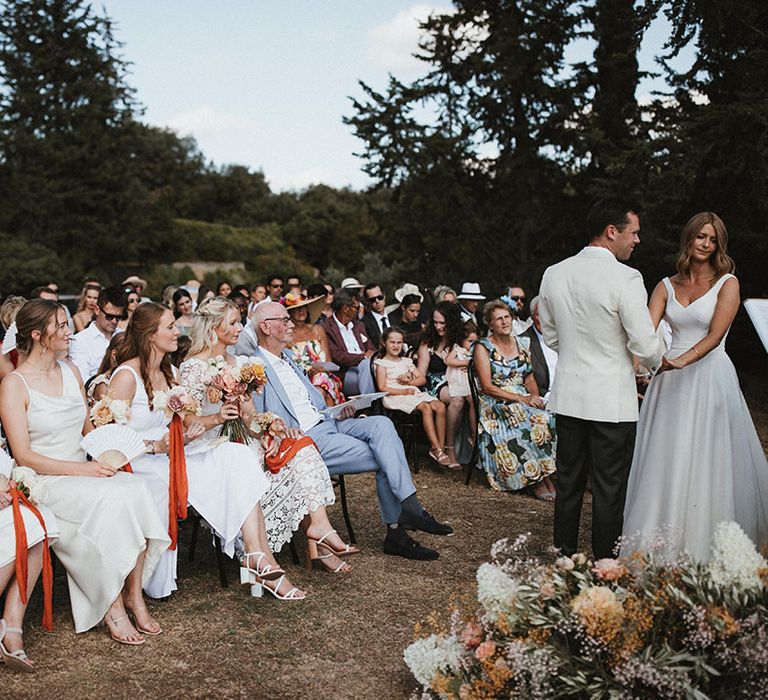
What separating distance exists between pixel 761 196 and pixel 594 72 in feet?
24.6

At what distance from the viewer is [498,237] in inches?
763

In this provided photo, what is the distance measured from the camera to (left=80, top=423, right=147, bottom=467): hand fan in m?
4.07

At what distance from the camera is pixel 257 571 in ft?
14.6

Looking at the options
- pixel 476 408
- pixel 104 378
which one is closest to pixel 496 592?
pixel 104 378

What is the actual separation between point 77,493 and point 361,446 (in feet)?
6.05

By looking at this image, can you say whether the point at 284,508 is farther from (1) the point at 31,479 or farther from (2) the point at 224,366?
(1) the point at 31,479

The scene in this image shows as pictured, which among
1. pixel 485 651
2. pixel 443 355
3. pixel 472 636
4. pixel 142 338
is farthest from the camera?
pixel 443 355

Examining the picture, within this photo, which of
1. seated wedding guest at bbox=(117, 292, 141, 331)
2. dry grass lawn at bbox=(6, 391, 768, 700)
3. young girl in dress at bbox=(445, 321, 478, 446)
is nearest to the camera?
dry grass lawn at bbox=(6, 391, 768, 700)

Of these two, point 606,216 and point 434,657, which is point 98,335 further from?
point 434,657

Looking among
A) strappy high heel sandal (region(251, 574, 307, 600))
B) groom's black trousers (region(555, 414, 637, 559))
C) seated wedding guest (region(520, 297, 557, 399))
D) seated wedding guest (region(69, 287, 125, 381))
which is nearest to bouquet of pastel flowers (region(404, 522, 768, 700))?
groom's black trousers (region(555, 414, 637, 559))

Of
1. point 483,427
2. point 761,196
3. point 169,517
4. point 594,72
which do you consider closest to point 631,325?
point 169,517

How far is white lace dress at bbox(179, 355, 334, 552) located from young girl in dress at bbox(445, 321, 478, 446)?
3197 millimetres

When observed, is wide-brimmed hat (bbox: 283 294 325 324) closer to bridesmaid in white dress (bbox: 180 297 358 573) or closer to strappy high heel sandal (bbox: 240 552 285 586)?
bridesmaid in white dress (bbox: 180 297 358 573)

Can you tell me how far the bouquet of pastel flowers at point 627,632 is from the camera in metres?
2.55
